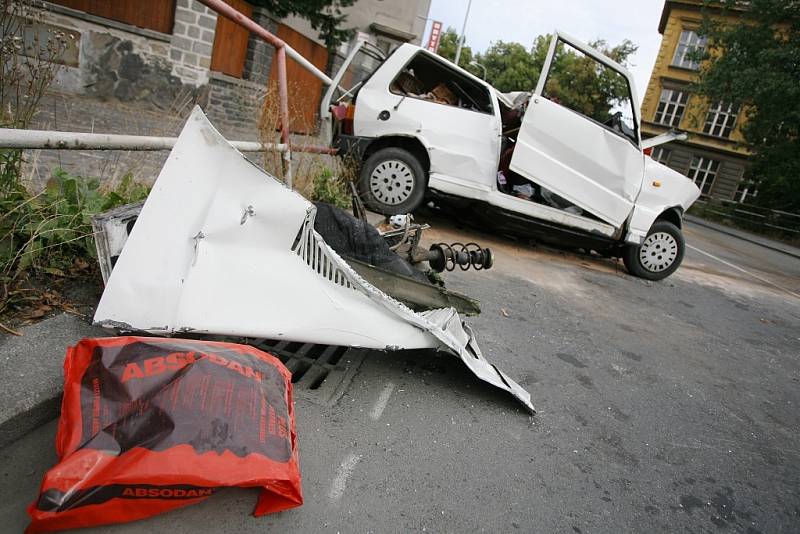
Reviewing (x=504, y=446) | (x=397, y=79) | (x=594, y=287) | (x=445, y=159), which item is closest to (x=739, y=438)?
(x=504, y=446)

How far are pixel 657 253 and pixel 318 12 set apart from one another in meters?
8.53

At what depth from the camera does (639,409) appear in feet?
9.94

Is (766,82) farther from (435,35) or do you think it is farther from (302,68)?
(302,68)

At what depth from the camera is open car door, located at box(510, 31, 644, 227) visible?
18.8 feet

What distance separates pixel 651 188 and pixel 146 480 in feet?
20.1

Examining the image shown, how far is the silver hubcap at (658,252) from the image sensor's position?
6.53 meters

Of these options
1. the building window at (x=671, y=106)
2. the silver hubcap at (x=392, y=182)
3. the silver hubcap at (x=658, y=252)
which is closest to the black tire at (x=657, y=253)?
the silver hubcap at (x=658, y=252)

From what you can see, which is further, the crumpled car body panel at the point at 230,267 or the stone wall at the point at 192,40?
the stone wall at the point at 192,40

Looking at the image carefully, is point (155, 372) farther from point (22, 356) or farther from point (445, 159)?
point (445, 159)

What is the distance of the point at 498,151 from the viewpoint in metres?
5.89

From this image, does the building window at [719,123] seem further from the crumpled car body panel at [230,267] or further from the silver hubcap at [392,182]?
the crumpled car body panel at [230,267]

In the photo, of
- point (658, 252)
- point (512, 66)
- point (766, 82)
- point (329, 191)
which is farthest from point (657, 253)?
point (512, 66)

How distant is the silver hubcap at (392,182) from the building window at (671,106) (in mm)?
37335

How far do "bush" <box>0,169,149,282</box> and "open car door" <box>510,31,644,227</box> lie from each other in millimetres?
4306
